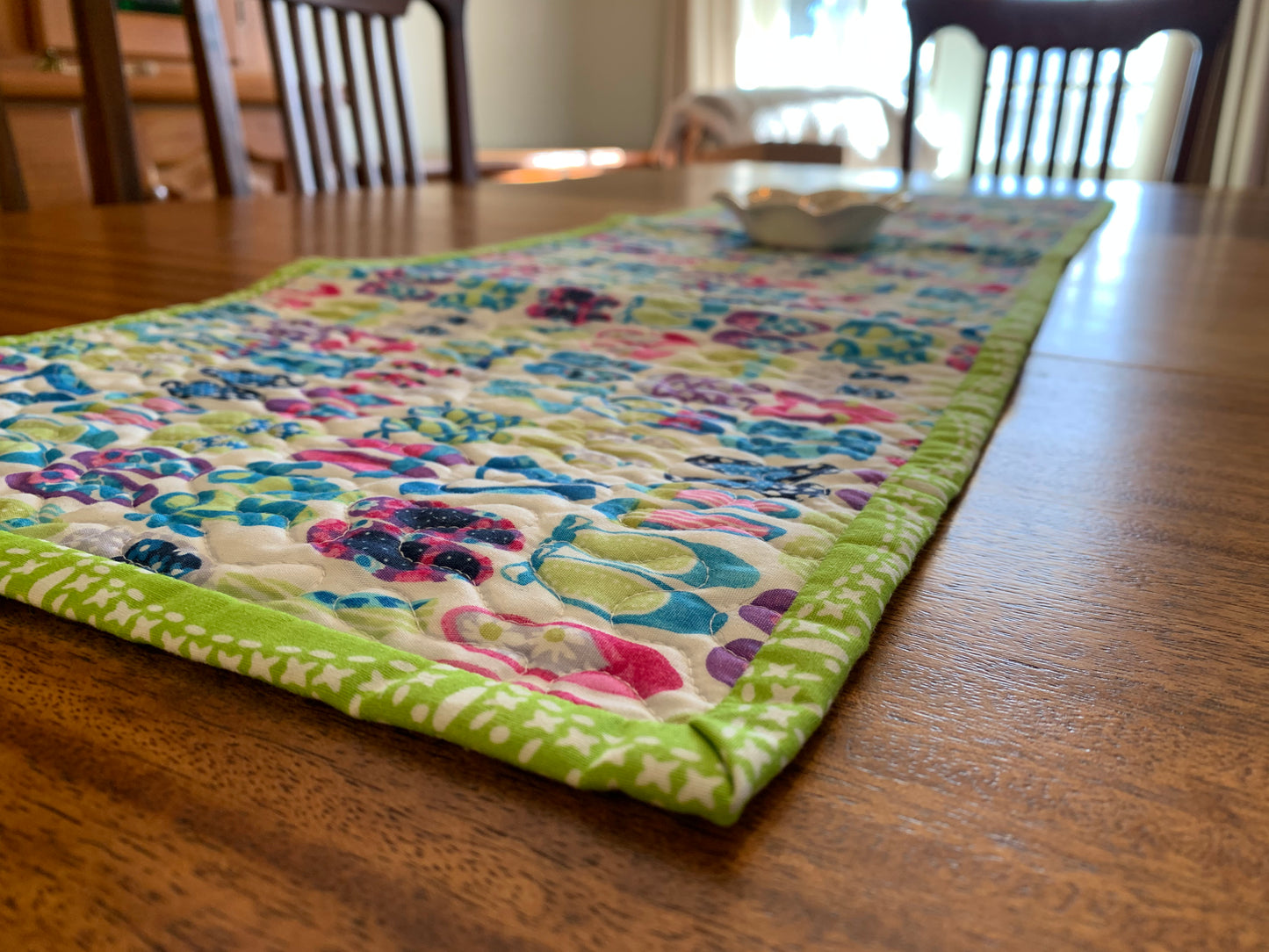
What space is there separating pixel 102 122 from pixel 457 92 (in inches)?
29.2

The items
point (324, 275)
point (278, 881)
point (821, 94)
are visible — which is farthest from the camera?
point (821, 94)

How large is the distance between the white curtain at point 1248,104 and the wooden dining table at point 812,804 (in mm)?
4030

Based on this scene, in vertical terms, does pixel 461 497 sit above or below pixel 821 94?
below

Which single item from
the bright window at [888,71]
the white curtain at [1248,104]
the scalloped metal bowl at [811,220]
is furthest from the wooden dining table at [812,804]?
the bright window at [888,71]

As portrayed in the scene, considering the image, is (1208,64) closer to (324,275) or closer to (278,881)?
(324,275)

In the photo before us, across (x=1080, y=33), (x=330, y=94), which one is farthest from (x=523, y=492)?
(x=1080, y=33)

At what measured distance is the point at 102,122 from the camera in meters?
1.32

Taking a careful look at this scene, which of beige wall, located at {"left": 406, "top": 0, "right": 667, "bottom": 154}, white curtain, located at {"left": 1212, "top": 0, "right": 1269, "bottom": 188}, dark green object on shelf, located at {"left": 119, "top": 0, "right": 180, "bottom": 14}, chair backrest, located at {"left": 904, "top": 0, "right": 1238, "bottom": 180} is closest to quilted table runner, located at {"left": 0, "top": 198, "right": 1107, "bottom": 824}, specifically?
chair backrest, located at {"left": 904, "top": 0, "right": 1238, "bottom": 180}

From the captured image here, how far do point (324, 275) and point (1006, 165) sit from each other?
4491 millimetres

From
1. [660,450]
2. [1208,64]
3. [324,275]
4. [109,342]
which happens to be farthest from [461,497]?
[1208,64]

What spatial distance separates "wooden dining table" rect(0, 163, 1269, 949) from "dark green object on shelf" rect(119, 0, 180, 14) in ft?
11.3

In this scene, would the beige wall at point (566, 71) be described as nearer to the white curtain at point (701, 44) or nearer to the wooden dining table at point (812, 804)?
the white curtain at point (701, 44)

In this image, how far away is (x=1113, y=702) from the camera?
0.98 feet

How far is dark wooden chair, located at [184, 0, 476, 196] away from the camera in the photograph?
1.40 meters
